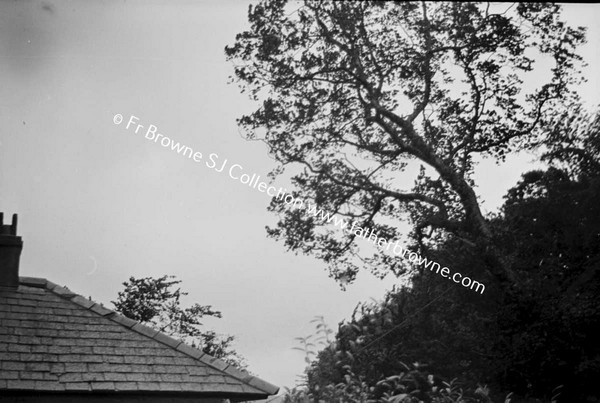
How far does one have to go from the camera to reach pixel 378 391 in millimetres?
7918

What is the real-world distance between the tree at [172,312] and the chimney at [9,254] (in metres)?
1.29

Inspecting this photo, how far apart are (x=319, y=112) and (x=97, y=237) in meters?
3.69

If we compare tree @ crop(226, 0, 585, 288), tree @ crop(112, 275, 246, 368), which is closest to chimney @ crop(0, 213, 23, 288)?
tree @ crop(112, 275, 246, 368)

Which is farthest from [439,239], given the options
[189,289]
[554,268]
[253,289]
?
[189,289]

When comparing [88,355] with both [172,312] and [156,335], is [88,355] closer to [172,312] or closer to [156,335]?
[156,335]

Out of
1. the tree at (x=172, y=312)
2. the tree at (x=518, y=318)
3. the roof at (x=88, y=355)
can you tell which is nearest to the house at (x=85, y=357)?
the roof at (x=88, y=355)

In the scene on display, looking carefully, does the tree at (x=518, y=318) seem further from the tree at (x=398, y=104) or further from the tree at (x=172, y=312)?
the tree at (x=172, y=312)

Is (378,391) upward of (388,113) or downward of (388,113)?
downward

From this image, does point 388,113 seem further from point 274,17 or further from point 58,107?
point 58,107

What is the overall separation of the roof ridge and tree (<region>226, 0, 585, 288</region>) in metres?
2.04

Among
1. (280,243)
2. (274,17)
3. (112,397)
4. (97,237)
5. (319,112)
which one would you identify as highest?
(274,17)

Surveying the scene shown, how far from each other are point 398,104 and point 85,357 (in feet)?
17.7

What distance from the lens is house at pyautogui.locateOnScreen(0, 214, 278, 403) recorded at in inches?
222

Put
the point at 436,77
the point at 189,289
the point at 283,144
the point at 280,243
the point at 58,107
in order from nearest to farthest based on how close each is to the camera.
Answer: the point at 58,107, the point at 189,289, the point at 280,243, the point at 283,144, the point at 436,77
